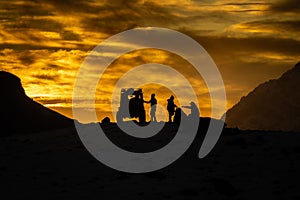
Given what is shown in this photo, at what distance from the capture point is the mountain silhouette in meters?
95.5

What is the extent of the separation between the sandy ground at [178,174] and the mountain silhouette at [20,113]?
60215 mm

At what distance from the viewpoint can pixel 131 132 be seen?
39.8 metres

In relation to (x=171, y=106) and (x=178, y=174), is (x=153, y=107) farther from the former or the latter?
(x=178, y=174)

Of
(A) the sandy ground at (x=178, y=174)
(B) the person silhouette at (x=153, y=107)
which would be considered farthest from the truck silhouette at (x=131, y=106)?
(A) the sandy ground at (x=178, y=174)

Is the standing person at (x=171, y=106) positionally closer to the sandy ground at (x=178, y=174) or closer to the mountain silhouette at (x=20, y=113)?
the sandy ground at (x=178, y=174)

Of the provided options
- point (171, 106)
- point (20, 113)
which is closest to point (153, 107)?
point (171, 106)

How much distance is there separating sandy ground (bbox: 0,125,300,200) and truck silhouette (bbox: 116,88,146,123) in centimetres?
951

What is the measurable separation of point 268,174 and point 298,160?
9.46 feet

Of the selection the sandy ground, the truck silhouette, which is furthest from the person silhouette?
the sandy ground

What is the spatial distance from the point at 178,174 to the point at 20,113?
248ft

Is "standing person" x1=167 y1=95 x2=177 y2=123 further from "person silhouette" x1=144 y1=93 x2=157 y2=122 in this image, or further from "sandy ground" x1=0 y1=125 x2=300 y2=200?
"sandy ground" x1=0 y1=125 x2=300 y2=200

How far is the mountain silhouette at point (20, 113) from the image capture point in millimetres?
95500

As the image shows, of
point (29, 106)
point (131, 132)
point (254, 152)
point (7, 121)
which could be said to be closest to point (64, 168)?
point (131, 132)

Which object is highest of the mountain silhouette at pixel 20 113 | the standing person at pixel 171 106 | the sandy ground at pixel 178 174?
the standing person at pixel 171 106
